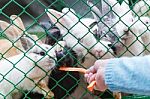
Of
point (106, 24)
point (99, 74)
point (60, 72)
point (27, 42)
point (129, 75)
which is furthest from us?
point (106, 24)

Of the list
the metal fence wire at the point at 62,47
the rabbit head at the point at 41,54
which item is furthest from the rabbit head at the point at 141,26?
the rabbit head at the point at 41,54

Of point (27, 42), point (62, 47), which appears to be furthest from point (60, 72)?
point (27, 42)

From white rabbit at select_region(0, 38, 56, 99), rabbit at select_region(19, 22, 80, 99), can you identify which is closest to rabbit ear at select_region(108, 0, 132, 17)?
rabbit at select_region(19, 22, 80, 99)

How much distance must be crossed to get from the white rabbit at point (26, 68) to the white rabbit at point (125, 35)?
44cm

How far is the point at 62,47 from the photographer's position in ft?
6.26

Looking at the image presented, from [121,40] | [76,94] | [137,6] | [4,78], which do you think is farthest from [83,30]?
[137,6]

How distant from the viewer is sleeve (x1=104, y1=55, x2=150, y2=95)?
945 millimetres

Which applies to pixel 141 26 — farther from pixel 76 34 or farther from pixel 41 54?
pixel 41 54

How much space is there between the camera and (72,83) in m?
2.09

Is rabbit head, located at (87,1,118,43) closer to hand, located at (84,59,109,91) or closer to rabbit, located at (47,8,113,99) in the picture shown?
rabbit, located at (47,8,113,99)

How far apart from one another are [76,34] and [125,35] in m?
0.28

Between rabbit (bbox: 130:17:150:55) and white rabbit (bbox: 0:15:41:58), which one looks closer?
white rabbit (bbox: 0:15:41:58)

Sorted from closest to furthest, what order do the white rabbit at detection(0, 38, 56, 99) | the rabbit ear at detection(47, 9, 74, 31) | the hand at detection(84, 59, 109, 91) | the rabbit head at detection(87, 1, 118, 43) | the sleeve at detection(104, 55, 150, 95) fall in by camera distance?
the sleeve at detection(104, 55, 150, 95) → the hand at detection(84, 59, 109, 91) → the white rabbit at detection(0, 38, 56, 99) → the rabbit ear at detection(47, 9, 74, 31) → the rabbit head at detection(87, 1, 118, 43)

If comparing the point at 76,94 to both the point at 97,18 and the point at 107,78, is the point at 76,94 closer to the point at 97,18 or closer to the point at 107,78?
the point at 97,18
